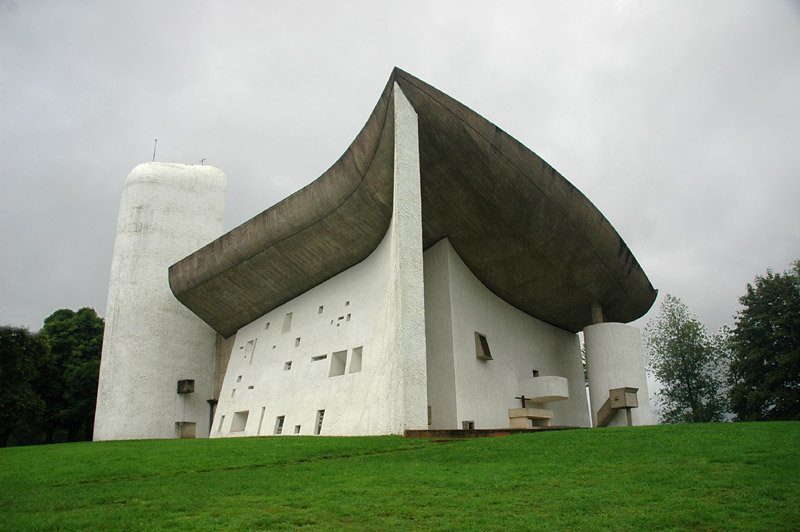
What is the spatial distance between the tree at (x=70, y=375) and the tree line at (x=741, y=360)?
2924 cm

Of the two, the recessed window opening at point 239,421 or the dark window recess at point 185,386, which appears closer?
the recessed window opening at point 239,421

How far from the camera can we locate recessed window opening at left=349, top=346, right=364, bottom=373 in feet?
53.9

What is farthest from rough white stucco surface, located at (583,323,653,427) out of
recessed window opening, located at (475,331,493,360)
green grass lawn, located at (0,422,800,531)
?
green grass lawn, located at (0,422,800,531)

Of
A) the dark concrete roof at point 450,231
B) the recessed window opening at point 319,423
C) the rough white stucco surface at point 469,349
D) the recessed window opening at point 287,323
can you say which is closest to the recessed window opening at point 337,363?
the recessed window opening at point 319,423

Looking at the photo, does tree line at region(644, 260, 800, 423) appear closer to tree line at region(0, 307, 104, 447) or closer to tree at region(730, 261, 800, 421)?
tree at region(730, 261, 800, 421)

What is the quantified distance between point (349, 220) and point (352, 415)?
5.26 meters

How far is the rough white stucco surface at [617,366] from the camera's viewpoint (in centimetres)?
1953

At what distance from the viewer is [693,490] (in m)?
5.39

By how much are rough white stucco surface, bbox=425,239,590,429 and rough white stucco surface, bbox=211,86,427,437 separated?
6.42 ft

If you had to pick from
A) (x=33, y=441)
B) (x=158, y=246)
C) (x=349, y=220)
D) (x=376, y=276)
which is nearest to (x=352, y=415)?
(x=376, y=276)

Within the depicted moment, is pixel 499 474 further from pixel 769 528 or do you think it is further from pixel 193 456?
pixel 193 456

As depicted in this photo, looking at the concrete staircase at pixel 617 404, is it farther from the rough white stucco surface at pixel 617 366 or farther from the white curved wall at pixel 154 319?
the white curved wall at pixel 154 319

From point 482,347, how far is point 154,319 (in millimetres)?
13652

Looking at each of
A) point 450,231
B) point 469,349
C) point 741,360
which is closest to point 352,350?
point 469,349
